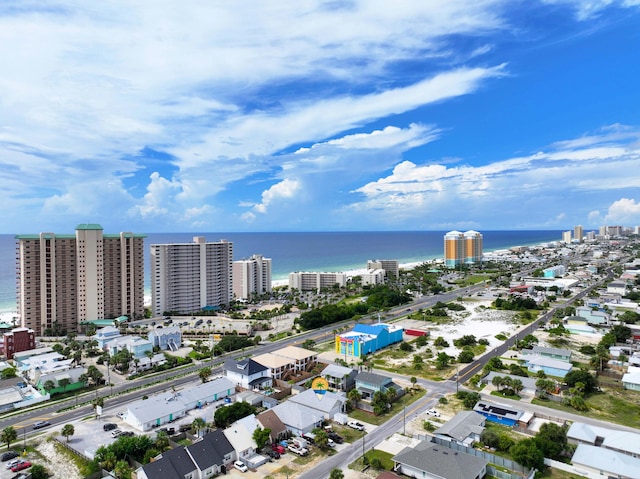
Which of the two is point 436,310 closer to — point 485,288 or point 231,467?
point 485,288

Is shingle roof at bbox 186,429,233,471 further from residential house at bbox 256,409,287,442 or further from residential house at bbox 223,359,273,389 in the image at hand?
residential house at bbox 223,359,273,389

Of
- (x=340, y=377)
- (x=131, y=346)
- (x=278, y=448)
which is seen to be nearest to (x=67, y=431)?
(x=278, y=448)

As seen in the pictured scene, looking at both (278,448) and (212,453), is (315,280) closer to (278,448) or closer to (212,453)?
(278,448)

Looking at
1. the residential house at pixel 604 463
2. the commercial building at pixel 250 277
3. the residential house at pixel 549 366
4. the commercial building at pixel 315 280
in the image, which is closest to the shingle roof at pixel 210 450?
the residential house at pixel 604 463

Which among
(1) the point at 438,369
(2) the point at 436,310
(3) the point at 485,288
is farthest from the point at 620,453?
(3) the point at 485,288

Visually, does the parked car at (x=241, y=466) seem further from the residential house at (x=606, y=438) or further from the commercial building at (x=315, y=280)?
the commercial building at (x=315, y=280)
